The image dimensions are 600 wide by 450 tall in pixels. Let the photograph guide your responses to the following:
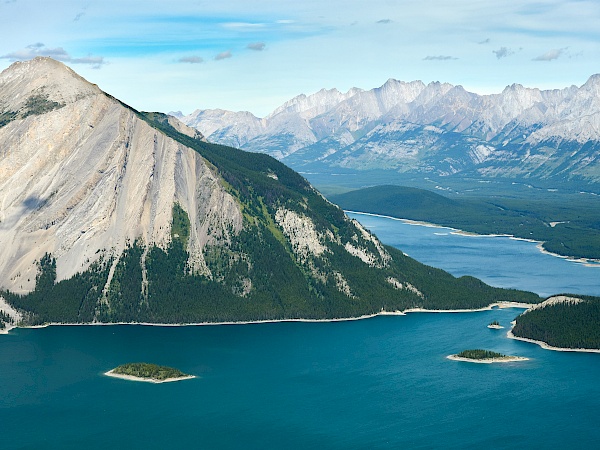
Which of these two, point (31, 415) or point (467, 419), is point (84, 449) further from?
point (467, 419)

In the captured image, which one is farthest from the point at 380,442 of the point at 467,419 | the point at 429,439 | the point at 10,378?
the point at 10,378

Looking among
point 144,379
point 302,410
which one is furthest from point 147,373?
point 302,410

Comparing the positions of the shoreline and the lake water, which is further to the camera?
the shoreline

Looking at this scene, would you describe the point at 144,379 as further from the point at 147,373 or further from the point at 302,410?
the point at 302,410

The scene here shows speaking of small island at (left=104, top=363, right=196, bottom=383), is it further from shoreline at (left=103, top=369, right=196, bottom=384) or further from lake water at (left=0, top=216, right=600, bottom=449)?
lake water at (left=0, top=216, right=600, bottom=449)

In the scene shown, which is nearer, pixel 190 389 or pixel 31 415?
pixel 31 415

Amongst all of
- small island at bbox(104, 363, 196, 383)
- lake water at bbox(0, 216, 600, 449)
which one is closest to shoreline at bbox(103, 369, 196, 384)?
small island at bbox(104, 363, 196, 383)

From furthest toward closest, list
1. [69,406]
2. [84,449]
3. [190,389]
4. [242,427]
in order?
[190,389] < [69,406] < [242,427] < [84,449]

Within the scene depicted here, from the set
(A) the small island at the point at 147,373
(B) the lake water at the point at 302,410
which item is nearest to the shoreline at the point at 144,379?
(A) the small island at the point at 147,373
